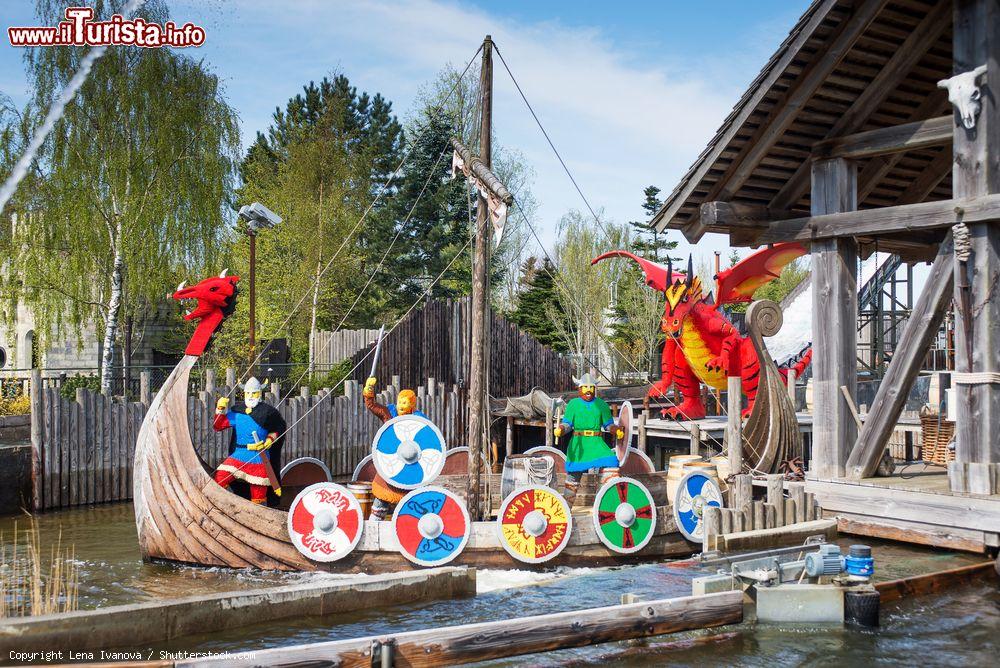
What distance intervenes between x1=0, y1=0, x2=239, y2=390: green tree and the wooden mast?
10855 millimetres

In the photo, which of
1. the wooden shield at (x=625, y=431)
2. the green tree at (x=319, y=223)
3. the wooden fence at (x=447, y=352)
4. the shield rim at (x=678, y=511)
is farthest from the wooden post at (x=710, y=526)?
the green tree at (x=319, y=223)

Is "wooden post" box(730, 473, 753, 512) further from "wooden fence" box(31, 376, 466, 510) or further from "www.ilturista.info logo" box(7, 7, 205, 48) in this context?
"www.ilturista.info logo" box(7, 7, 205, 48)

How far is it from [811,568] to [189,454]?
6146 mm

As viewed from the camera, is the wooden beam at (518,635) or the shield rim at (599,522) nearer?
the wooden beam at (518,635)

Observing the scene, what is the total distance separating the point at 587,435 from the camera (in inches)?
454

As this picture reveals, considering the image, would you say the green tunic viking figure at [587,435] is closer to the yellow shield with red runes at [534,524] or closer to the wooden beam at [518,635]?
the yellow shield with red runes at [534,524]

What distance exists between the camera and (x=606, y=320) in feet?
131

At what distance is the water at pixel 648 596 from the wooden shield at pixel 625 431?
2490 mm

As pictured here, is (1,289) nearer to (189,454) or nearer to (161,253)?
(161,253)

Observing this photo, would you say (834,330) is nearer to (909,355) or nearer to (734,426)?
(909,355)

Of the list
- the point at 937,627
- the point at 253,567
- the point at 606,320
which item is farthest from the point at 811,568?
the point at 606,320

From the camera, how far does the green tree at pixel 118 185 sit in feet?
63.7

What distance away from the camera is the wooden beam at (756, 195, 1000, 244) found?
9133 mm

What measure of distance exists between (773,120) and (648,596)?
5577mm
